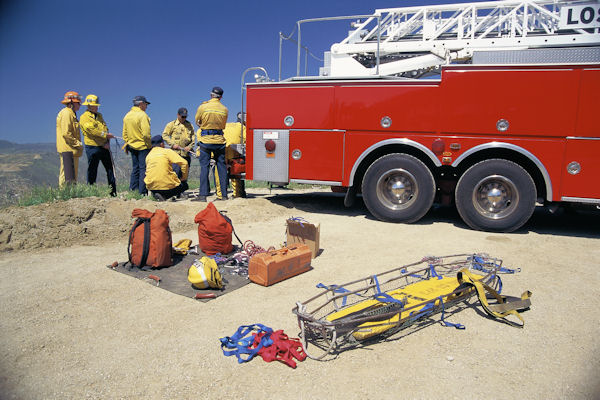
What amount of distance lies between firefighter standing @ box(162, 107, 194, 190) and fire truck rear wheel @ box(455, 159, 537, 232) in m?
6.90

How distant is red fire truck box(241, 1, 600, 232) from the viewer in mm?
5996

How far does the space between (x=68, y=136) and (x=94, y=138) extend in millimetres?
508

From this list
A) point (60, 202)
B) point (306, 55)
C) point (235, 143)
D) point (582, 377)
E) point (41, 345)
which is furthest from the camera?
point (235, 143)

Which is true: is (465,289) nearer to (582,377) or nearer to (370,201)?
(582,377)

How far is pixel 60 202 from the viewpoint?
6.18 m

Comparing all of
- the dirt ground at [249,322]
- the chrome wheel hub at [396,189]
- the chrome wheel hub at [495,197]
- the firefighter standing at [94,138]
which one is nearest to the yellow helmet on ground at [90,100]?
the firefighter standing at [94,138]

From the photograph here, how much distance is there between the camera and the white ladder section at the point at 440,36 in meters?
8.48

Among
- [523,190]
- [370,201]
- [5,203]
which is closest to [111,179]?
[5,203]

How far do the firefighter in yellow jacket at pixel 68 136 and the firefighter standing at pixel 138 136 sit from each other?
1001 millimetres

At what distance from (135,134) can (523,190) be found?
7673mm

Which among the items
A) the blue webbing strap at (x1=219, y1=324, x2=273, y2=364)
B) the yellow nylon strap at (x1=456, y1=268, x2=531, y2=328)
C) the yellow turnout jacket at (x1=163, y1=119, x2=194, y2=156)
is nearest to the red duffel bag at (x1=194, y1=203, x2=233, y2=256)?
the blue webbing strap at (x1=219, y1=324, x2=273, y2=364)

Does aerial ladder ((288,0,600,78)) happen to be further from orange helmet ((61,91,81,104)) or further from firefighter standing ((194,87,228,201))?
orange helmet ((61,91,81,104))

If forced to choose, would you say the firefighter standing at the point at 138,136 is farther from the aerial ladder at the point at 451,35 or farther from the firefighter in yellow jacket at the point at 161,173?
the aerial ladder at the point at 451,35

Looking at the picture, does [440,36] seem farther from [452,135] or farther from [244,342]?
[244,342]
